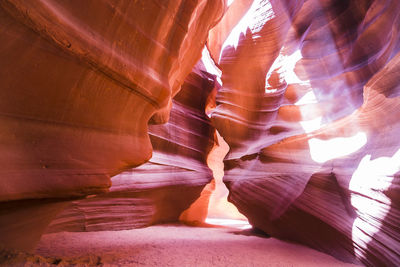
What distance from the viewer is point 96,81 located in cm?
174

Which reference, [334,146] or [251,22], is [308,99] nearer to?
[334,146]

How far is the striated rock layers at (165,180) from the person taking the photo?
3305 mm

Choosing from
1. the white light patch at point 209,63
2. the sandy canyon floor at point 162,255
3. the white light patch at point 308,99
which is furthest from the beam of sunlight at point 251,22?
the sandy canyon floor at point 162,255

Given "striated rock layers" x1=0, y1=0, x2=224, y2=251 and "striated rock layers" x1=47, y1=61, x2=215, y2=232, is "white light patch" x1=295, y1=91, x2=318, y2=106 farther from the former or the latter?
"striated rock layers" x1=47, y1=61, x2=215, y2=232

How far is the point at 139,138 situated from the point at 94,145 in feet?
1.69

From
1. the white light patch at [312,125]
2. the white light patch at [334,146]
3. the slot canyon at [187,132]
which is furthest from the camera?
the white light patch at [312,125]

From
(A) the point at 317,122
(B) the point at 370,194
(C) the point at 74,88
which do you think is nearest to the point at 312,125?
(A) the point at 317,122

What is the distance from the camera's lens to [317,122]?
3322 mm

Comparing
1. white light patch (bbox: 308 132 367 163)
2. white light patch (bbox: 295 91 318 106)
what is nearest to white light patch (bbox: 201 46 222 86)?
white light patch (bbox: 295 91 318 106)

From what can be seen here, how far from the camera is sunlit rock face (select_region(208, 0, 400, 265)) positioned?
2260 mm

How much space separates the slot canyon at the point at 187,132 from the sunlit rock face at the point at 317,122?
2cm

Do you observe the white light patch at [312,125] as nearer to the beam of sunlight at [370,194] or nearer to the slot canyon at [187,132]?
the slot canyon at [187,132]

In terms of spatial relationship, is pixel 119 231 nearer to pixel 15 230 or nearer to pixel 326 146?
pixel 15 230

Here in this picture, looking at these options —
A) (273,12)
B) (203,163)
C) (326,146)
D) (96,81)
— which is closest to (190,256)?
(96,81)
